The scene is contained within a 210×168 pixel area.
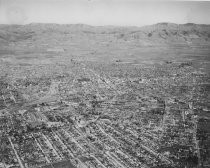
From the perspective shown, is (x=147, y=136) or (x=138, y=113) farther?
(x=138, y=113)

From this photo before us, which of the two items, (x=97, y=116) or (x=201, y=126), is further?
(x=97, y=116)

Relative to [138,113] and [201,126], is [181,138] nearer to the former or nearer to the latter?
[201,126]

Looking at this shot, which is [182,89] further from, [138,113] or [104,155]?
[104,155]

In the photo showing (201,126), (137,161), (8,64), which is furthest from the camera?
(8,64)

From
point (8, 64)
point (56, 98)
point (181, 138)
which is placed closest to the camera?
point (181, 138)

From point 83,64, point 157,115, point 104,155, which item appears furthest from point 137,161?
point 83,64

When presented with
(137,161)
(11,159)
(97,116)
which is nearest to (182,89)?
(97,116)

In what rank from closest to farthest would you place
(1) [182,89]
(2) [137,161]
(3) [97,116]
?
1. (2) [137,161]
2. (3) [97,116]
3. (1) [182,89]

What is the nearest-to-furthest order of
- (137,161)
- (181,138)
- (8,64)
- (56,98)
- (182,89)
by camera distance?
(137,161) → (181,138) → (56,98) → (182,89) → (8,64)
